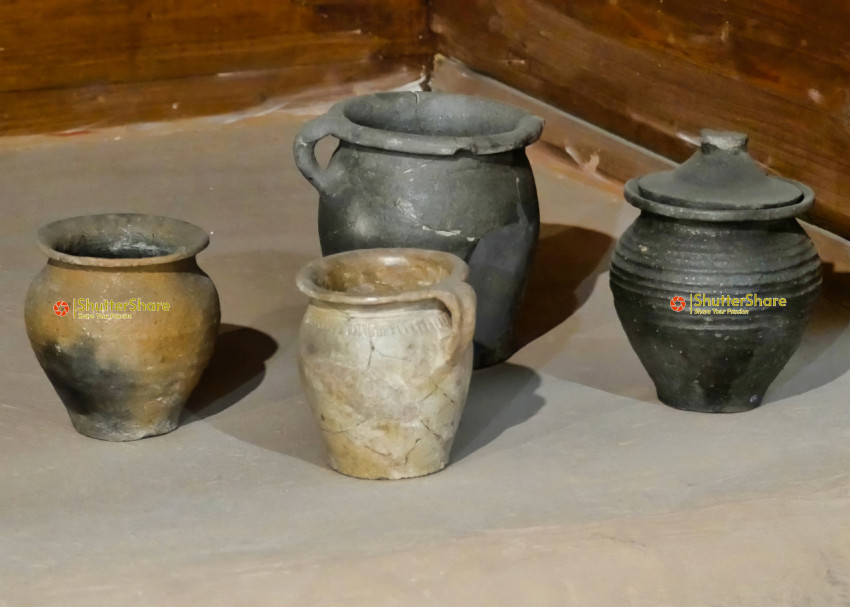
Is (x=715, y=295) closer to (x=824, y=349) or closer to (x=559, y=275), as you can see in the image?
(x=824, y=349)

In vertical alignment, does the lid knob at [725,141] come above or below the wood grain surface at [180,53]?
above

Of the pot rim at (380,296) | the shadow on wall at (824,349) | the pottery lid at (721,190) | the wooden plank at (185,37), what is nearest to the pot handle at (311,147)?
the pot rim at (380,296)

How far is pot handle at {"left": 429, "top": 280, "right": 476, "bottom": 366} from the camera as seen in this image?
2.39 m

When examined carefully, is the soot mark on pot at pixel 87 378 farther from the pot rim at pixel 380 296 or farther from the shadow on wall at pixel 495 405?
the shadow on wall at pixel 495 405

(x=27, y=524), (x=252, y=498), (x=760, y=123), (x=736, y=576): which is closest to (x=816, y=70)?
(x=760, y=123)

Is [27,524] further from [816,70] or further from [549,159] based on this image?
[549,159]

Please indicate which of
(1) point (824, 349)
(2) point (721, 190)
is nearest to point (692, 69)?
(1) point (824, 349)

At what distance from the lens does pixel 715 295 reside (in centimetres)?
264

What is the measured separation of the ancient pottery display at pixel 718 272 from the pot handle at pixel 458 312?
1.52ft

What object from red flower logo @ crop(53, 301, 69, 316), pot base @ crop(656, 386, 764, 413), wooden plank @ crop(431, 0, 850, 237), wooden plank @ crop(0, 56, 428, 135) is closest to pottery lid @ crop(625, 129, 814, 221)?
pot base @ crop(656, 386, 764, 413)

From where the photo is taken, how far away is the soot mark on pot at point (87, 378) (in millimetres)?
2545

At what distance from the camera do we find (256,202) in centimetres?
400

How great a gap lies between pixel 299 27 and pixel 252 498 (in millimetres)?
2593

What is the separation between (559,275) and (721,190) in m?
1.02
